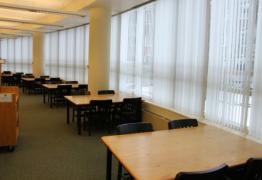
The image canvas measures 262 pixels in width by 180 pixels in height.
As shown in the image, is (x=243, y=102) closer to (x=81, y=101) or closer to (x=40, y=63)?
(x=81, y=101)

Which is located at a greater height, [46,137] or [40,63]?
[40,63]

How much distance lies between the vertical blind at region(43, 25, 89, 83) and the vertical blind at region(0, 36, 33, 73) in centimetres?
231

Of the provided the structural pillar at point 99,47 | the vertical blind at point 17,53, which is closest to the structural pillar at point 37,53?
the vertical blind at point 17,53

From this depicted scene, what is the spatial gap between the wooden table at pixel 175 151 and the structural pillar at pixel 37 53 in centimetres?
1055

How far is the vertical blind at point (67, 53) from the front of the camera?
33.0 feet

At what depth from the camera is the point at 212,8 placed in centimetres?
390

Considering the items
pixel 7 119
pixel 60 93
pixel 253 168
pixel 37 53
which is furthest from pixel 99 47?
pixel 37 53

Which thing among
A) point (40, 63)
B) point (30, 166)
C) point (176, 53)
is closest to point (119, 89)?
point (176, 53)

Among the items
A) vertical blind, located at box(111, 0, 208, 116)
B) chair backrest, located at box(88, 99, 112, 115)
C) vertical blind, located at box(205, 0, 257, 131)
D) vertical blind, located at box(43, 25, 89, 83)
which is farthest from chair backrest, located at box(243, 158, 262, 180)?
vertical blind, located at box(43, 25, 89, 83)

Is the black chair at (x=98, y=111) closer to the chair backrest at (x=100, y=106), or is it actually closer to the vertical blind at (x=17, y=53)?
the chair backrest at (x=100, y=106)

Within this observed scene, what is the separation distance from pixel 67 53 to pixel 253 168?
10378mm

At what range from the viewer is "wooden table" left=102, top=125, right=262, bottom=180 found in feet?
6.36

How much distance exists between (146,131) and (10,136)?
97.5 inches

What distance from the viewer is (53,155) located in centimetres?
407
